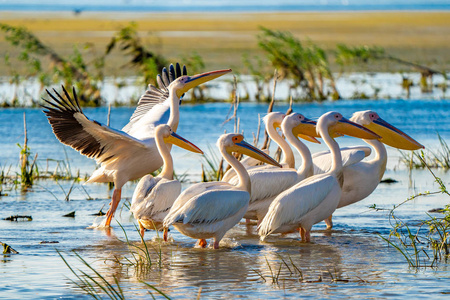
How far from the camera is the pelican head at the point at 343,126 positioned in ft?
21.4

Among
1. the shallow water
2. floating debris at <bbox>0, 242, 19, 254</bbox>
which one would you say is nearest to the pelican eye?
the shallow water

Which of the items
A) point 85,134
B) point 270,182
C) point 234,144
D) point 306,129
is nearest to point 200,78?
point 306,129

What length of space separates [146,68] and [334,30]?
→ 87.5ft

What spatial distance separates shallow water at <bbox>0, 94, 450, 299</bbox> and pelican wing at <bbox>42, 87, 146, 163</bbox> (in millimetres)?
598

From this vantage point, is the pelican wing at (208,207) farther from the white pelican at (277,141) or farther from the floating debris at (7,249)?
the white pelican at (277,141)

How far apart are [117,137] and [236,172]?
3.73 ft

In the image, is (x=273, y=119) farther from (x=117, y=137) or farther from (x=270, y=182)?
(x=117, y=137)

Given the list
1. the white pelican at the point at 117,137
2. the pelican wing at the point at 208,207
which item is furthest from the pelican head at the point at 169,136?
the pelican wing at the point at 208,207

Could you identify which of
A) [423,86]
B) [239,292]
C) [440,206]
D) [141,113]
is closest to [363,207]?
[440,206]

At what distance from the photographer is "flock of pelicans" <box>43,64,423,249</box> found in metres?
5.70

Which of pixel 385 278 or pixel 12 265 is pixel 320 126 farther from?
pixel 12 265

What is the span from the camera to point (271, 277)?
15.8 feet

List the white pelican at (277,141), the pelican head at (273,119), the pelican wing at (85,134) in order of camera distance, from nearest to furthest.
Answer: the pelican wing at (85,134)
the white pelican at (277,141)
the pelican head at (273,119)

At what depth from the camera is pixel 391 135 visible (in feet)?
22.8
